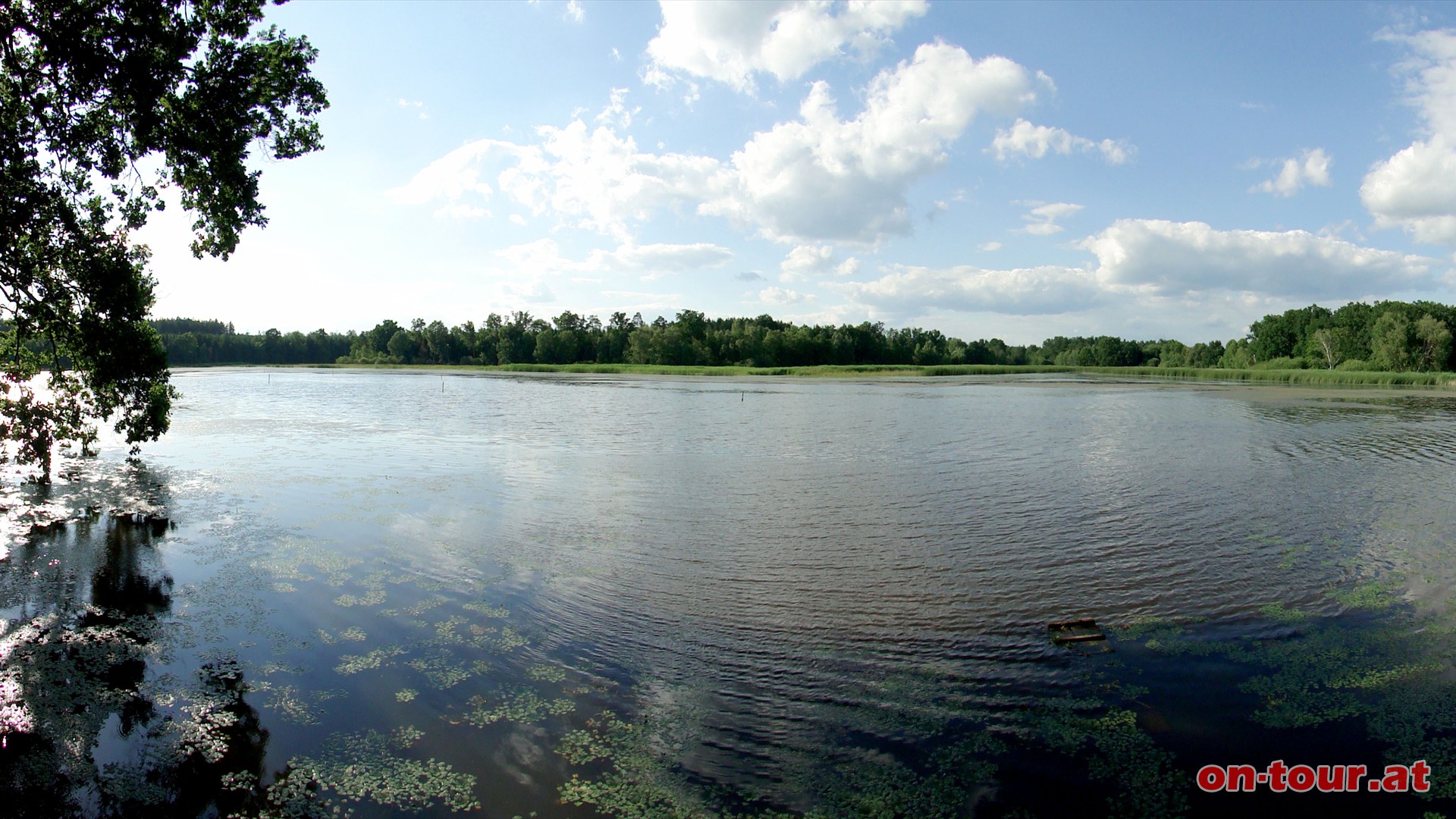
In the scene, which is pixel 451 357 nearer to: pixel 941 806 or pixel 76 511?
pixel 76 511

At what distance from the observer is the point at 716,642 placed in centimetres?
866

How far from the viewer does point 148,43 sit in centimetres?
1054

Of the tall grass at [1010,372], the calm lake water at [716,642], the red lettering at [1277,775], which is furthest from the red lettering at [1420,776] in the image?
the tall grass at [1010,372]

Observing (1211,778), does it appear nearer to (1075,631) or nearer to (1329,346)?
(1075,631)

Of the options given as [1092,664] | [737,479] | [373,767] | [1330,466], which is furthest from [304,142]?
[1330,466]

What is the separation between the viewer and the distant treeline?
129 meters

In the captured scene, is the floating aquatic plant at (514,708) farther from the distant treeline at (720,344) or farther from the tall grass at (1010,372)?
the distant treeline at (720,344)

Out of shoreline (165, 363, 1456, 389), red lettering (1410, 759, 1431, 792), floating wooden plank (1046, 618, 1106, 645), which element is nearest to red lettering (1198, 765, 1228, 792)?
red lettering (1410, 759, 1431, 792)

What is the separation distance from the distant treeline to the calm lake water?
129058 millimetres

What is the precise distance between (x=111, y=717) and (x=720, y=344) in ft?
495

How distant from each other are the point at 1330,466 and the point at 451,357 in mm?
185668

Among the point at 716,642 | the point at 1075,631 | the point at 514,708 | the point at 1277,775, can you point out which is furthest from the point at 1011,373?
the point at 514,708

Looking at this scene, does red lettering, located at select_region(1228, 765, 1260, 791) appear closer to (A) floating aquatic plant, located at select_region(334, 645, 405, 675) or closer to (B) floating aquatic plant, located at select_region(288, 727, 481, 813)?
(B) floating aquatic plant, located at select_region(288, 727, 481, 813)

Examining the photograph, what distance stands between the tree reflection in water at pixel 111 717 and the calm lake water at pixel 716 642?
0.12ft
